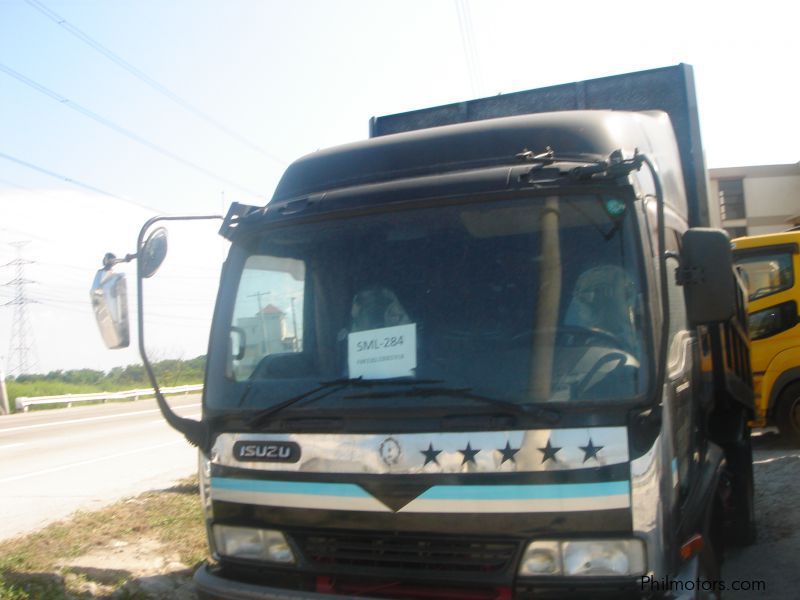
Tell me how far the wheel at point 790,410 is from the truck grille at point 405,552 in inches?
288

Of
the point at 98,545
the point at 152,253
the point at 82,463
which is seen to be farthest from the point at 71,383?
the point at 152,253

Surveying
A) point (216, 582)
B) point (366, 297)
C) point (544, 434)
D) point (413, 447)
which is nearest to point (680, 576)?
point (544, 434)

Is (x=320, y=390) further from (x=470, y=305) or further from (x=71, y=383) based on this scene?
(x=71, y=383)

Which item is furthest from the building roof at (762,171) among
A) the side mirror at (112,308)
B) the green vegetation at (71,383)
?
the side mirror at (112,308)

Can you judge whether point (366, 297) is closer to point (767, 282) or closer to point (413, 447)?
point (413, 447)

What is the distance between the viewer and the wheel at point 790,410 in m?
8.95

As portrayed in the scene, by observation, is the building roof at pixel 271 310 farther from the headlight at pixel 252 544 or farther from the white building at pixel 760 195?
the white building at pixel 760 195

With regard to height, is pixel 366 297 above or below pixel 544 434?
above

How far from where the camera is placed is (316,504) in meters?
3.11

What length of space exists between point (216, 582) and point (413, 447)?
1.15 metres

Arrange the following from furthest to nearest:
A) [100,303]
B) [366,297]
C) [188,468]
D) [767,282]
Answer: [188,468] → [767,282] → [100,303] → [366,297]

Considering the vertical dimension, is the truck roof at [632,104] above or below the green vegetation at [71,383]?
above

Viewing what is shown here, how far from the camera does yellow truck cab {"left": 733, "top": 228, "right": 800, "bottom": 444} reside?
880 cm

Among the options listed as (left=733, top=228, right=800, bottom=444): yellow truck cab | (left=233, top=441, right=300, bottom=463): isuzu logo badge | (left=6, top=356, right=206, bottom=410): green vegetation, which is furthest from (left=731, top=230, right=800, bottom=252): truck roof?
(left=6, top=356, right=206, bottom=410): green vegetation
